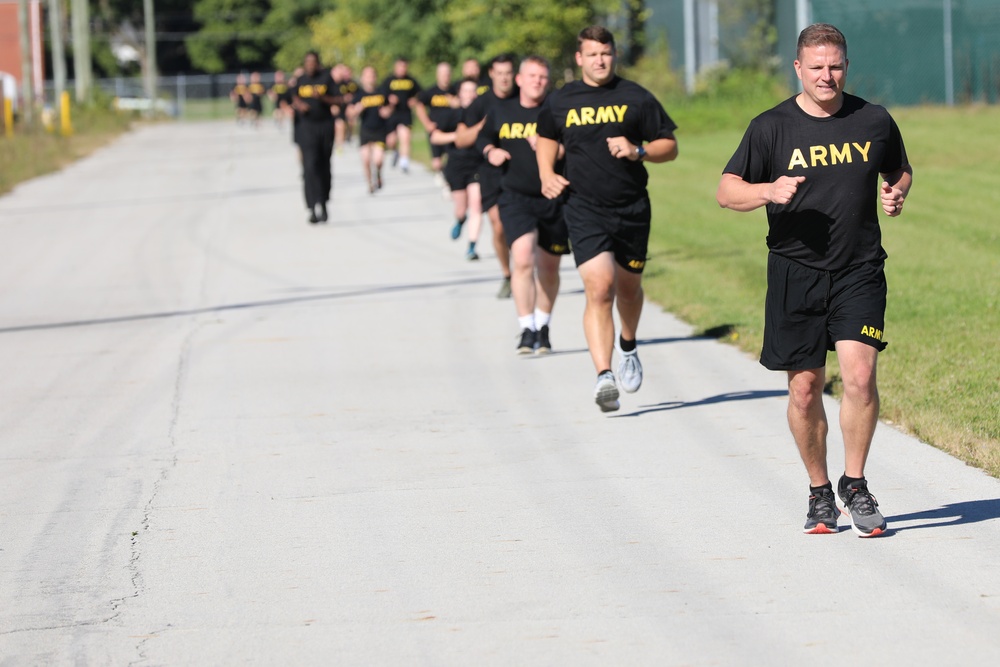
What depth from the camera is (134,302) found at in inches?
564

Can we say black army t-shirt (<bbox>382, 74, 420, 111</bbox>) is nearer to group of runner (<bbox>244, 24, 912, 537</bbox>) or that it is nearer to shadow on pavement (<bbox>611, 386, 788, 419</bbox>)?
group of runner (<bbox>244, 24, 912, 537</bbox>)

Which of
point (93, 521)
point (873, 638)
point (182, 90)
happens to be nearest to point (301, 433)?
point (93, 521)

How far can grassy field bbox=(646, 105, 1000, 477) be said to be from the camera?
8344 mm

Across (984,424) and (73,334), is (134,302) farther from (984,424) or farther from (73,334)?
(984,424)

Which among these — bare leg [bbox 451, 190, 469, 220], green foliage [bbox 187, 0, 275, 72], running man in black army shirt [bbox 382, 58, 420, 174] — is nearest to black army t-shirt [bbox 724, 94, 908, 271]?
bare leg [bbox 451, 190, 469, 220]

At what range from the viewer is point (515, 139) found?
1095 cm

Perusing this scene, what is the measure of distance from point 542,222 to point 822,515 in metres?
5.02

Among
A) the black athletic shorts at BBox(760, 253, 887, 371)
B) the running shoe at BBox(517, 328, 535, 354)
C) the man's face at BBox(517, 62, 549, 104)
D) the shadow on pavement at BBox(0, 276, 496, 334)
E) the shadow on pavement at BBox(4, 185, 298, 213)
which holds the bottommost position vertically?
the shadow on pavement at BBox(4, 185, 298, 213)

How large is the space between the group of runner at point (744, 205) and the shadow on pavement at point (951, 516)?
21 cm

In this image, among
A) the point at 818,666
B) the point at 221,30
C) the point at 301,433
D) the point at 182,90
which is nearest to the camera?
the point at 818,666

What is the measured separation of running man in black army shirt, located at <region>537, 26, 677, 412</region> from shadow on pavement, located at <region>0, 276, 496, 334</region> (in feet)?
18.3

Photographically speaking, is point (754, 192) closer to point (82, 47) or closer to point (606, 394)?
point (606, 394)

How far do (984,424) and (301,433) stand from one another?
3.52 m

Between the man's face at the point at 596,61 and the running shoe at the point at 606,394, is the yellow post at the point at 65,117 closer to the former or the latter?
the man's face at the point at 596,61
